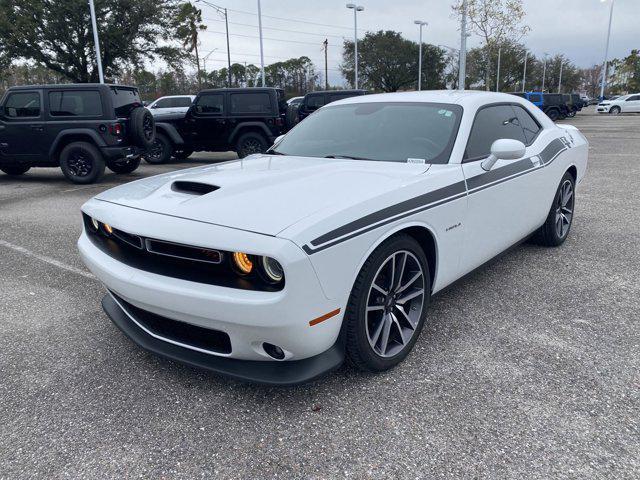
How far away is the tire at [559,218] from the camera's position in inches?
180

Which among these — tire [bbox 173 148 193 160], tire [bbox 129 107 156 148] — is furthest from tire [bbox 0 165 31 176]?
tire [bbox 173 148 193 160]

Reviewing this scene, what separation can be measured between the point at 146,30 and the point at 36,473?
29.0 m

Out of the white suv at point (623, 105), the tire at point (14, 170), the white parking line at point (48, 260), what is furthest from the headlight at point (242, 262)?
the white suv at point (623, 105)

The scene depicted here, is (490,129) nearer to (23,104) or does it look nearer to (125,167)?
(125,167)

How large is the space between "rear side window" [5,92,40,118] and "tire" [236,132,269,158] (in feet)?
13.5

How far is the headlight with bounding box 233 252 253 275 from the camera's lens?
6.99ft

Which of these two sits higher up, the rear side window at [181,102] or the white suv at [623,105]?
the rear side window at [181,102]

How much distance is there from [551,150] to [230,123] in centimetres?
866

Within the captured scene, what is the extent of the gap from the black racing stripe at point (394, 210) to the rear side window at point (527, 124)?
1523 millimetres

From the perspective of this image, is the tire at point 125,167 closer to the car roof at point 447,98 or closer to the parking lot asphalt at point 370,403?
the parking lot asphalt at point 370,403

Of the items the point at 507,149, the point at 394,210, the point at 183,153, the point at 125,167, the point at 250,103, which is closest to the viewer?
the point at 394,210

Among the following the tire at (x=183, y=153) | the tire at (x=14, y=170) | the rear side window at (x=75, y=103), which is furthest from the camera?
the tire at (x=183, y=153)

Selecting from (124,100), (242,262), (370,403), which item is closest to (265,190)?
(242,262)

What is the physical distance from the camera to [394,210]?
8.19 feet
